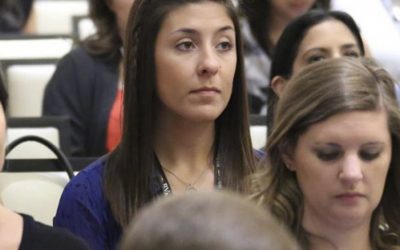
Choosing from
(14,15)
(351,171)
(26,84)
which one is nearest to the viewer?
(351,171)

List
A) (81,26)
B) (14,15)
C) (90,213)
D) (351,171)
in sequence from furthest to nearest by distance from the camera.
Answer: (14,15)
(81,26)
(90,213)
(351,171)

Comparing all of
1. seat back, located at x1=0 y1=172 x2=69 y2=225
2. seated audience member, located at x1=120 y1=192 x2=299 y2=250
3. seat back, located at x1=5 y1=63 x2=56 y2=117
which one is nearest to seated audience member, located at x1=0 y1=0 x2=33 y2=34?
seat back, located at x1=5 y1=63 x2=56 y2=117

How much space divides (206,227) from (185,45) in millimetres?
1443

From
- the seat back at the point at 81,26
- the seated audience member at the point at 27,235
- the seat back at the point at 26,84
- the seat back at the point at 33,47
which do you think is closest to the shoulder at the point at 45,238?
the seated audience member at the point at 27,235

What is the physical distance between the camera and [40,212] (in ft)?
9.73

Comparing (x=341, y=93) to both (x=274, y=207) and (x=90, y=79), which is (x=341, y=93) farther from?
(x=90, y=79)

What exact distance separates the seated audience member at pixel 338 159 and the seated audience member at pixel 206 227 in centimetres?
89

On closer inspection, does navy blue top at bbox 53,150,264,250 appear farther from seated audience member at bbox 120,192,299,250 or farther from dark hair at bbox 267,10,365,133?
seated audience member at bbox 120,192,299,250

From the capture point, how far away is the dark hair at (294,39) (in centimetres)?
304

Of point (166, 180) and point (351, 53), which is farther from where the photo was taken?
point (351, 53)

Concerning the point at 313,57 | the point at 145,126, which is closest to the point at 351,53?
the point at 313,57

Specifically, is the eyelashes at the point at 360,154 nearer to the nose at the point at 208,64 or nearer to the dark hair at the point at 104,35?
the nose at the point at 208,64

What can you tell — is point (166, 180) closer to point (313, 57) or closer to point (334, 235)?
point (334, 235)

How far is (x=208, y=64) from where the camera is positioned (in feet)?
8.03
